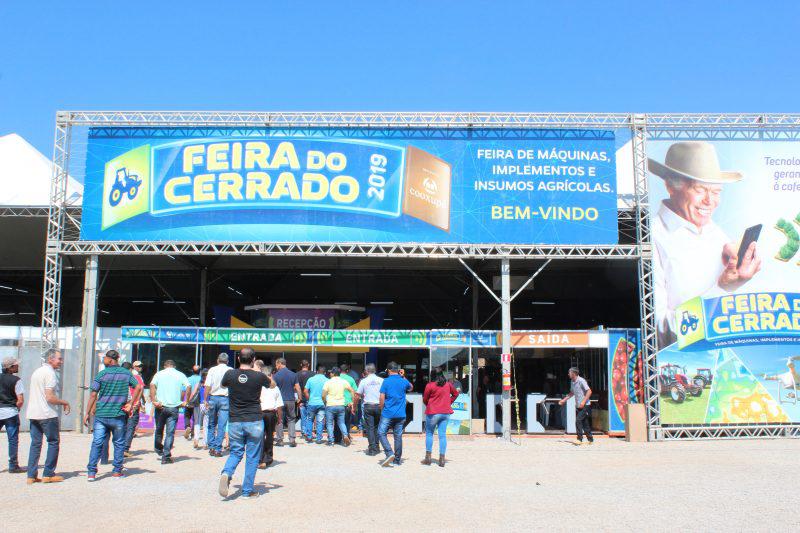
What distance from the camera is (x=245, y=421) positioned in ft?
27.3

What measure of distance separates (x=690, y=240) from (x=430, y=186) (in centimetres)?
613

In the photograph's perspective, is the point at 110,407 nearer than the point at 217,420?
Yes

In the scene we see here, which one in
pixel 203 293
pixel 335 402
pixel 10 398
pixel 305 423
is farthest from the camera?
pixel 203 293

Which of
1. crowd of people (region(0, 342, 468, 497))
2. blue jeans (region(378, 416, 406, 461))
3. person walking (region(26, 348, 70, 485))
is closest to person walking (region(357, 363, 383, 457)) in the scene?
crowd of people (region(0, 342, 468, 497))

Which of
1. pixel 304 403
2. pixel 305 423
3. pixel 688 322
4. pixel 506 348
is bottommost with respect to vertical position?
pixel 305 423

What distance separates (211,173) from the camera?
17688 millimetres

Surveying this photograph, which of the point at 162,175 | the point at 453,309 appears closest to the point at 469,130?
the point at 162,175

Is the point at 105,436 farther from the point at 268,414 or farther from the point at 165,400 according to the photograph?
the point at 268,414

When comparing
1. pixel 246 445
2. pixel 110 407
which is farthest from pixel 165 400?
pixel 246 445

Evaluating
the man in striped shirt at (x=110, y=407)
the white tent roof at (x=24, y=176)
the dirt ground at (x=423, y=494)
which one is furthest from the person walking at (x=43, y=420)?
the white tent roof at (x=24, y=176)

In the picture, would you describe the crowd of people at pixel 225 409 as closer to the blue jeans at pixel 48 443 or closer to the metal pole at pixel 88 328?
the blue jeans at pixel 48 443

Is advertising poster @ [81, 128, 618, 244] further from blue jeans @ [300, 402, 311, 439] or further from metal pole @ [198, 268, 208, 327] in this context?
metal pole @ [198, 268, 208, 327]

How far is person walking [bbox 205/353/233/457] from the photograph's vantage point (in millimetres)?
11859

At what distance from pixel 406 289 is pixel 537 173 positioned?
13276mm
